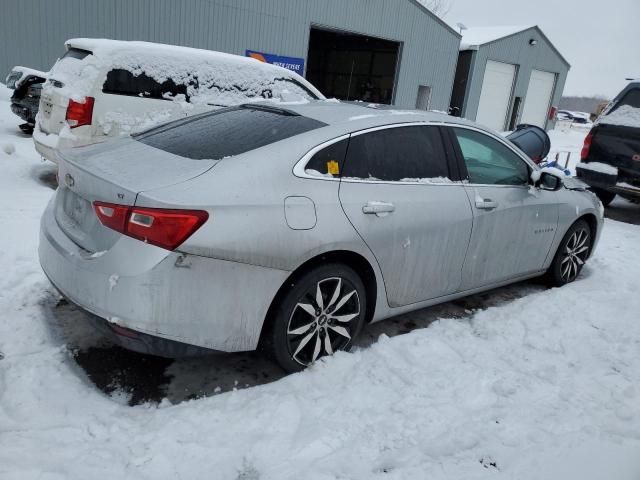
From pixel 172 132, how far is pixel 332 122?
105cm

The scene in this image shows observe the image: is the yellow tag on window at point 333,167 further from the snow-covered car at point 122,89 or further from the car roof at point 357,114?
the snow-covered car at point 122,89

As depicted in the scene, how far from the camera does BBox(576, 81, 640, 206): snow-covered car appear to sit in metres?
8.05

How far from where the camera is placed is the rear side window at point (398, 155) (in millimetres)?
3166

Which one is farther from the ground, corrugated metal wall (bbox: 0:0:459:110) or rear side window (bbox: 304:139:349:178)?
corrugated metal wall (bbox: 0:0:459:110)

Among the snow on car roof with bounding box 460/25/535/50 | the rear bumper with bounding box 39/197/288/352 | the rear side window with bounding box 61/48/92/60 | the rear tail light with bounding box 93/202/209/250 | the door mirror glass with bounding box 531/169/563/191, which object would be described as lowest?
the rear bumper with bounding box 39/197/288/352

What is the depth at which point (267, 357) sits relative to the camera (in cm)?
296

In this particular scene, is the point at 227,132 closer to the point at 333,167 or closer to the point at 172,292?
the point at 333,167

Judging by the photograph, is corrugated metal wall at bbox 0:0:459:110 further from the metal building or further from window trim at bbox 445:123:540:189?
window trim at bbox 445:123:540:189

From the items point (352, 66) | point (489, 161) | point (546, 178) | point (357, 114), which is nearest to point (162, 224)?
point (357, 114)

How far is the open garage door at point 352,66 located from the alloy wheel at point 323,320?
67.3 feet

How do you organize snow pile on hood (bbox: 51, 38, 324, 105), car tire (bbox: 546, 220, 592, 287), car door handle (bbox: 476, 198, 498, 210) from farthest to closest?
snow pile on hood (bbox: 51, 38, 324, 105) < car tire (bbox: 546, 220, 592, 287) < car door handle (bbox: 476, 198, 498, 210)

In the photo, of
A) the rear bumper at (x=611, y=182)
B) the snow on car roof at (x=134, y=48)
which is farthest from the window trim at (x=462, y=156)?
the rear bumper at (x=611, y=182)

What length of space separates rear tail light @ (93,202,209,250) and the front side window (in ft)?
7.26

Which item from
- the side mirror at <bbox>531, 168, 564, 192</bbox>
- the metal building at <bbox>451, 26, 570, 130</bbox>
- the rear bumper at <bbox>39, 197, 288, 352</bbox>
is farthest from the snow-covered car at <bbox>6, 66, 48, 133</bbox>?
the metal building at <bbox>451, 26, 570, 130</bbox>
